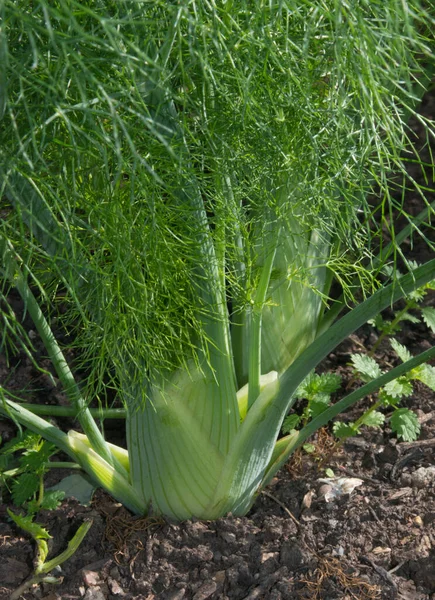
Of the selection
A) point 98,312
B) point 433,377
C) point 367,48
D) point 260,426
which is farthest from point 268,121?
point 433,377

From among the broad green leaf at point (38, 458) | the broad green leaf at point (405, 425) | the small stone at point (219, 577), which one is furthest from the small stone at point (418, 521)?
the broad green leaf at point (38, 458)

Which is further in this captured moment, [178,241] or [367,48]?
[178,241]

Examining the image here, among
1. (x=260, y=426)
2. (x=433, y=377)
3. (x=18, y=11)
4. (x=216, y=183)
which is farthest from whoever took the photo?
(x=433, y=377)

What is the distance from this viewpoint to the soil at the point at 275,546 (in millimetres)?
1248

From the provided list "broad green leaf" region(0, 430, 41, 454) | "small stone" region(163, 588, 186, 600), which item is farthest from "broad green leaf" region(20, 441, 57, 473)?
"small stone" region(163, 588, 186, 600)

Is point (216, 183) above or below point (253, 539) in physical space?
above

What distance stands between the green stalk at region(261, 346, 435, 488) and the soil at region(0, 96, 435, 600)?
6 centimetres

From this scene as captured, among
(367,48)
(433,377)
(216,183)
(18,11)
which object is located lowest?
(433,377)

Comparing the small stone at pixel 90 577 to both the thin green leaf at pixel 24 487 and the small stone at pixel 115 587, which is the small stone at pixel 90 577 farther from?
the thin green leaf at pixel 24 487

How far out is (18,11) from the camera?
74 cm

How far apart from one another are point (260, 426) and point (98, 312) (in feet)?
1.05

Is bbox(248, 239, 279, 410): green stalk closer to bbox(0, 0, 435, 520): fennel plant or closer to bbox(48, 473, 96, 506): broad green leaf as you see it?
bbox(0, 0, 435, 520): fennel plant

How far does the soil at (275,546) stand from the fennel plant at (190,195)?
0.05 meters

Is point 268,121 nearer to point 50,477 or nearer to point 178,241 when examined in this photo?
point 178,241
